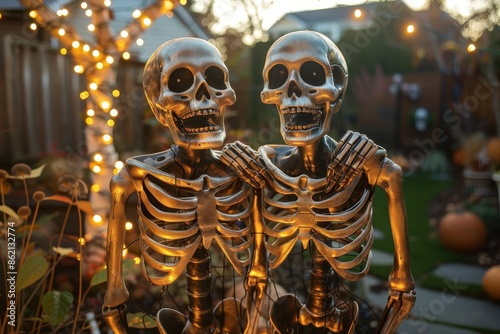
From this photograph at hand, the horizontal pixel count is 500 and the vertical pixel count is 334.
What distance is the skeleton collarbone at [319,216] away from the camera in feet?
4.66

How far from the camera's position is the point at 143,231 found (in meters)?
1.45

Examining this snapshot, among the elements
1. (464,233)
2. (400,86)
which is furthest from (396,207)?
(400,86)

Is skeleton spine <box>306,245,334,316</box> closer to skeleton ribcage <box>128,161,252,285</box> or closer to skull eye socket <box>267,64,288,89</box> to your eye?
skeleton ribcage <box>128,161,252,285</box>

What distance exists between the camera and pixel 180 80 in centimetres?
148

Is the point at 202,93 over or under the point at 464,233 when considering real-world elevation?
over

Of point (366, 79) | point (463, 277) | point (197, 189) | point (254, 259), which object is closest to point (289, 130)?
point (197, 189)

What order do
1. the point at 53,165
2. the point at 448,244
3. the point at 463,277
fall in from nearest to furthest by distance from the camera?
the point at 463,277
the point at 53,165
the point at 448,244

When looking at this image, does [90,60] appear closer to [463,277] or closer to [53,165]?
[53,165]

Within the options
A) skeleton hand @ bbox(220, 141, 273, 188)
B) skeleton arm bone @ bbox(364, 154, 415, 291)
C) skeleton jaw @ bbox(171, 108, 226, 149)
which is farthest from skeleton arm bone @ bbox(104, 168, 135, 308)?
skeleton arm bone @ bbox(364, 154, 415, 291)

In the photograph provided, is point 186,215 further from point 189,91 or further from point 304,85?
point 304,85

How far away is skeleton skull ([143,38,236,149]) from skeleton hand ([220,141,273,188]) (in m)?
0.05

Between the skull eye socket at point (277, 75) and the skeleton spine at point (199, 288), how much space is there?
537mm

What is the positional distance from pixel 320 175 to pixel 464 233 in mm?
3533

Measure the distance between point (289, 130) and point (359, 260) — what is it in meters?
0.42
